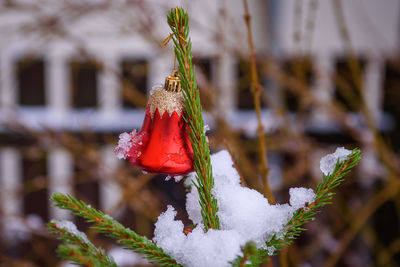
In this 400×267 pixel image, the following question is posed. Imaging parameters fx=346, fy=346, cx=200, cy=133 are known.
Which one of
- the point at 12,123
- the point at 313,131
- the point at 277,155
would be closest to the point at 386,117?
the point at 313,131

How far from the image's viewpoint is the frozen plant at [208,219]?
0.35 metres

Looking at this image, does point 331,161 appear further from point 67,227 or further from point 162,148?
point 67,227

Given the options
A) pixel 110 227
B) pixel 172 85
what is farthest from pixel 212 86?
pixel 110 227

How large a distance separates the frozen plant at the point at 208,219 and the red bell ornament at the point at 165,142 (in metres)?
0.04

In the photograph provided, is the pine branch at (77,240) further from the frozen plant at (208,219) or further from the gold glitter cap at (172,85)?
the gold glitter cap at (172,85)

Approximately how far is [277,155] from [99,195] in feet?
4.89

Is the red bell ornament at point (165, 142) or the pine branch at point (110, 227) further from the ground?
the red bell ornament at point (165, 142)

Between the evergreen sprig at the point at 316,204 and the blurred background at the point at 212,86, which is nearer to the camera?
the evergreen sprig at the point at 316,204

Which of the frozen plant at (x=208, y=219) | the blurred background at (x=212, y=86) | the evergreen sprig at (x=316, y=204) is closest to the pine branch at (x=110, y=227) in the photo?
the frozen plant at (x=208, y=219)

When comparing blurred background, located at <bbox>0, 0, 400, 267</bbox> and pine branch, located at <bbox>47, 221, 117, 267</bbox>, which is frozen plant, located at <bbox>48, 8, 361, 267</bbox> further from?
blurred background, located at <bbox>0, 0, 400, 267</bbox>

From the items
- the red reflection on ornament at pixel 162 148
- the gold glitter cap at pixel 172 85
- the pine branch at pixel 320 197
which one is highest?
the gold glitter cap at pixel 172 85

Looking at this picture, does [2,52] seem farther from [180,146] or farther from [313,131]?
[180,146]

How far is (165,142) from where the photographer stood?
429mm

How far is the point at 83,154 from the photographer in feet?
3.95
